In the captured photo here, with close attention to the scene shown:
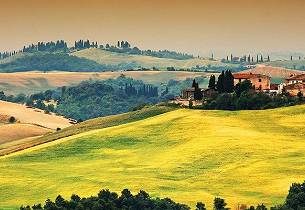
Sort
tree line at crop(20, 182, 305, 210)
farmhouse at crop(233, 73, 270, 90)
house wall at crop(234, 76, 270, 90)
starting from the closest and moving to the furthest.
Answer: tree line at crop(20, 182, 305, 210), farmhouse at crop(233, 73, 270, 90), house wall at crop(234, 76, 270, 90)

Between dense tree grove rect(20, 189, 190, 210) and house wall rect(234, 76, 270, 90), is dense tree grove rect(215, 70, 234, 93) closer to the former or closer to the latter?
house wall rect(234, 76, 270, 90)

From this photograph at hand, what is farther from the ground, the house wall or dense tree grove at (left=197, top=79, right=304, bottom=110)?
the house wall

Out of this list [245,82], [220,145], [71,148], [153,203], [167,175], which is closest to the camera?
[153,203]

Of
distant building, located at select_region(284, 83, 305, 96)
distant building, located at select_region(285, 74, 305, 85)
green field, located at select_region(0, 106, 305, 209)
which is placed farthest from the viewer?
distant building, located at select_region(285, 74, 305, 85)

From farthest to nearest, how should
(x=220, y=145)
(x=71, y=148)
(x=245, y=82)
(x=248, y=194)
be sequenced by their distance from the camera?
(x=245, y=82), (x=71, y=148), (x=220, y=145), (x=248, y=194)

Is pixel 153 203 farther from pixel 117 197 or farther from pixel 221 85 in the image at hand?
pixel 221 85

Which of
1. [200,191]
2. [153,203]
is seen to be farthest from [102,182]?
[153,203]

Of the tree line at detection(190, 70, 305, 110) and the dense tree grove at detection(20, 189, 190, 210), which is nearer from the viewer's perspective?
the dense tree grove at detection(20, 189, 190, 210)

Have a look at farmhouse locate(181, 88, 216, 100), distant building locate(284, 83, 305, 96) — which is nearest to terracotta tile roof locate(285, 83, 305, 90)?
distant building locate(284, 83, 305, 96)

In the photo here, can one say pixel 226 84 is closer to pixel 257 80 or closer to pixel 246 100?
pixel 246 100
